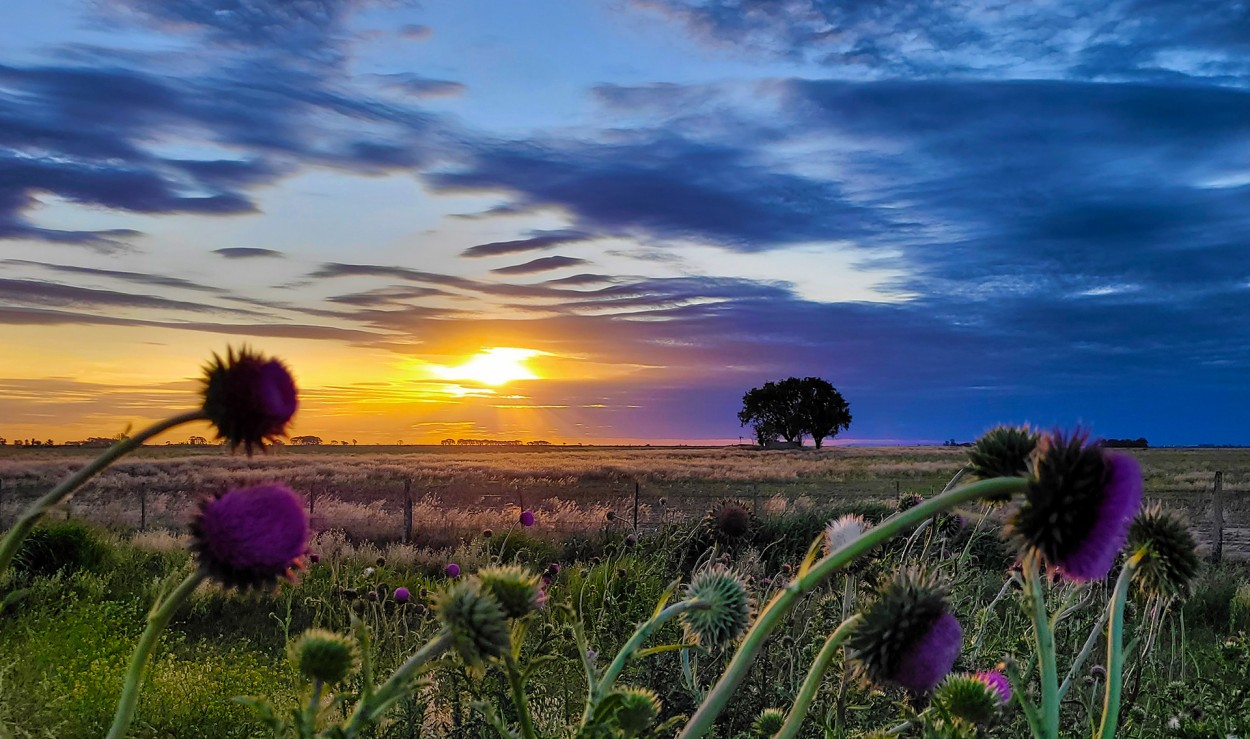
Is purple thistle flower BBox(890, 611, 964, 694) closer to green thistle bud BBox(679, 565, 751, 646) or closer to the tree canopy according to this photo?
green thistle bud BBox(679, 565, 751, 646)

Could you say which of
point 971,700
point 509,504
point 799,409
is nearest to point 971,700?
point 971,700

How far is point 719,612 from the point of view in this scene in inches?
88.1

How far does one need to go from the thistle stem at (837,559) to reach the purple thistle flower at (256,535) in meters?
0.63

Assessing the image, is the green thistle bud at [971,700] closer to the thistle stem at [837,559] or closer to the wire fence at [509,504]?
the thistle stem at [837,559]

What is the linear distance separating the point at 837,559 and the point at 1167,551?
1.54 metres

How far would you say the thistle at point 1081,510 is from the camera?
1.39m

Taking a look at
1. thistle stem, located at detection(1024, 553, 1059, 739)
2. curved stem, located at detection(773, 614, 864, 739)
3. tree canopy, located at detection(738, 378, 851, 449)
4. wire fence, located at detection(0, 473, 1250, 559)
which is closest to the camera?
curved stem, located at detection(773, 614, 864, 739)

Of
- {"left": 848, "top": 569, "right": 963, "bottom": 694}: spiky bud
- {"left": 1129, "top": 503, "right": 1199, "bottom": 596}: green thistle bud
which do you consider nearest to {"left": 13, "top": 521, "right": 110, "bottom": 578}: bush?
{"left": 848, "top": 569, "right": 963, "bottom": 694}: spiky bud

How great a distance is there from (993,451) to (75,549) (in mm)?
13683

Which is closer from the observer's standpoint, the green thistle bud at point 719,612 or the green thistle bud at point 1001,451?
the green thistle bud at point 1001,451

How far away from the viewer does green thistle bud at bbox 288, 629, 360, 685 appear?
5.37 feet

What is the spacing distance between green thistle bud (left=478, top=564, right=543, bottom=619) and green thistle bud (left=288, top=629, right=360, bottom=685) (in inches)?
10.5

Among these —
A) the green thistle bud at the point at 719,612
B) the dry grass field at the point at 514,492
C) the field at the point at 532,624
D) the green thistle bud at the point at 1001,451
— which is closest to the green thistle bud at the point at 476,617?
the field at the point at 532,624

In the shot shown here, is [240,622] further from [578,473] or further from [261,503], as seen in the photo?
[578,473]
